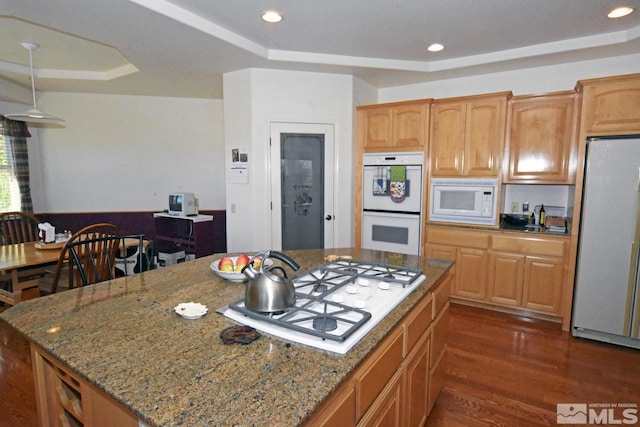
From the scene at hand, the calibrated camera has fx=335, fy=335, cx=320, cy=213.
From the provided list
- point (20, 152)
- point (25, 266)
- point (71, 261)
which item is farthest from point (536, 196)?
point (20, 152)

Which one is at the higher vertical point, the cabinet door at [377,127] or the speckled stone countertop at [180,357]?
the cabinet door at [377,127]

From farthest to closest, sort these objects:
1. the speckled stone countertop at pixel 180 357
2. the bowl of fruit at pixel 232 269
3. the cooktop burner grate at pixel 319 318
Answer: the bowl of fruit at pixel 232 269 → the cooktop burner grate at pixel 319 318 → the speckled stone countertop at pixel 180 357

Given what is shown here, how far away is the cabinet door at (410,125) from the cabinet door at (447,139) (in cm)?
12

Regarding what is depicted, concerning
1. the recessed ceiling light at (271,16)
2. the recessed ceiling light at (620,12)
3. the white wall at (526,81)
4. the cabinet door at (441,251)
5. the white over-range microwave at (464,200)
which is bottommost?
the cabinet door at (441,251)

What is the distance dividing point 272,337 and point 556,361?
257 centimetres

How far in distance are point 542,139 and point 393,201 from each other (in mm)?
1547

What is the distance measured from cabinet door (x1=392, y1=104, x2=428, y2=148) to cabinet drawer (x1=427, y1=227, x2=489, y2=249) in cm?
97

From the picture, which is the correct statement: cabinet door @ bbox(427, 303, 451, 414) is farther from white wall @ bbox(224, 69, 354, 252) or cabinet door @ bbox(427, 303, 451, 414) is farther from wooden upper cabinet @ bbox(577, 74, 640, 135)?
wooden upper cabinet @ bbox(577, 74, 640, 135)

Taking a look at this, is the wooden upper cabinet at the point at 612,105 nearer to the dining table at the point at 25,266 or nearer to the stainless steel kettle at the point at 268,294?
the stainless steel kettle at the point at 268,294

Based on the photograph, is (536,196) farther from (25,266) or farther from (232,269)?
(25,266)

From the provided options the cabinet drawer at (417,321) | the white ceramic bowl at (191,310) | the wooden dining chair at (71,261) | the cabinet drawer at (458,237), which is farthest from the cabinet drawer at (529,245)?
the wooden dining chair at (71,261)

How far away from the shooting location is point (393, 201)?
3.81 m

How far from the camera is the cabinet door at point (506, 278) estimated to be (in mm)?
3305

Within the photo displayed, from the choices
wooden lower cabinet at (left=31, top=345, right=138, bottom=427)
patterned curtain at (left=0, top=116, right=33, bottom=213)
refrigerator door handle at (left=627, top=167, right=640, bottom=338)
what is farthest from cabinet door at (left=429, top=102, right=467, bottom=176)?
patterned curtain at (left=0, top=116, right=33, bottom=213)
